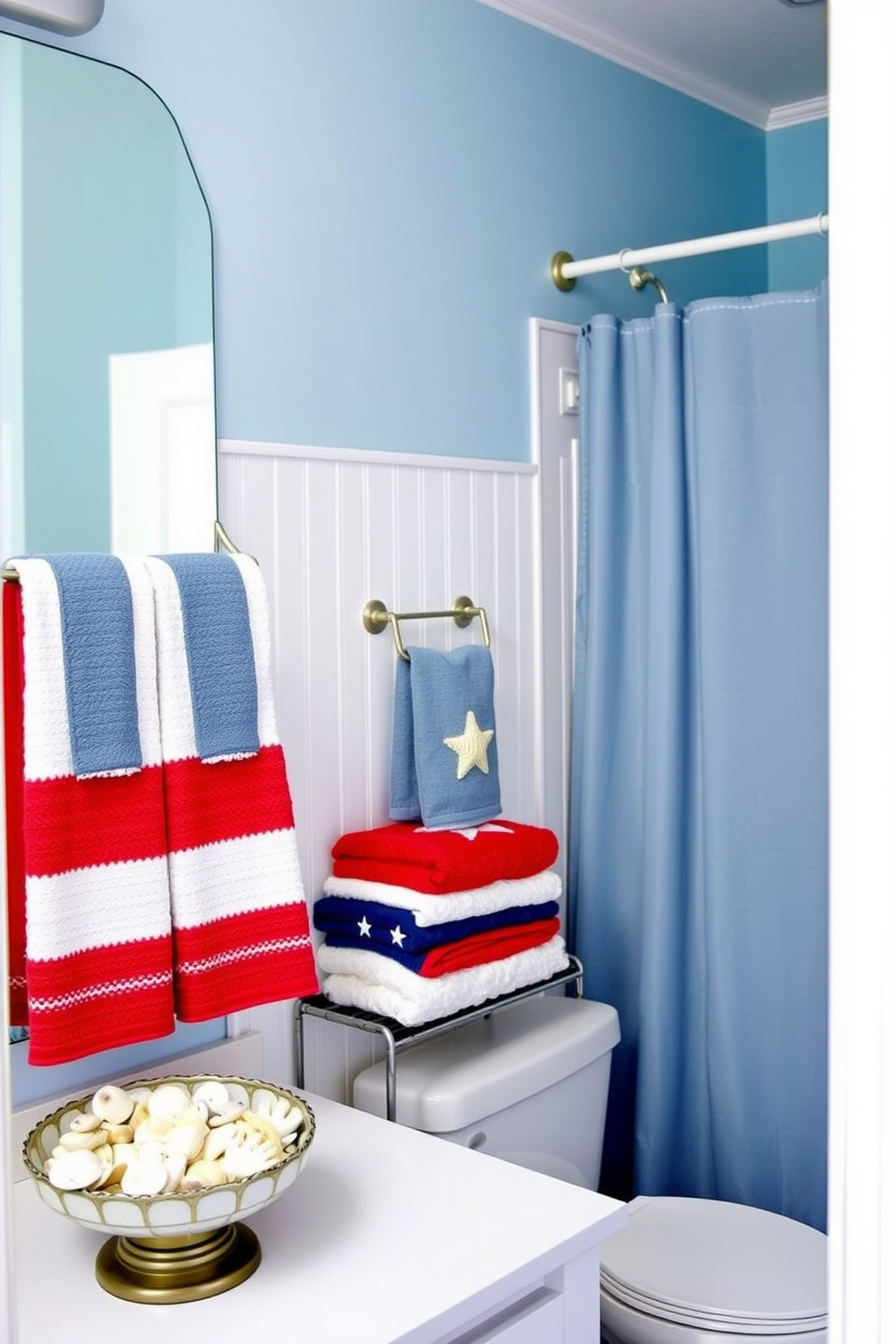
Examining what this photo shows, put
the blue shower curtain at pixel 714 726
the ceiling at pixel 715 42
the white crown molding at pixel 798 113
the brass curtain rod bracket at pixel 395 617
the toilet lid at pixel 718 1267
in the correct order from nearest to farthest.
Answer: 1. the toilet lid at pixel 718 1267
2. the brass curtain rod bracket at pixel 395 617
3. the blue shower curtain at pixel 714 726
4. the ceiling at pixel 715 42
5. the white crown molding at pixel 798 113

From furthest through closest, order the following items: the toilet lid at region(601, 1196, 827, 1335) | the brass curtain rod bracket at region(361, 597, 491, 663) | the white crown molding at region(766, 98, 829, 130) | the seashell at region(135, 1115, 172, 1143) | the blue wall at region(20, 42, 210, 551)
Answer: the white crown molding at region(766, 98, 829, 130) < the brass curtain rod bracket at region(361, 597, 491, 663) < the toilet lid at region(601, 1196, 827, 1335) < the blue wall at region(20, 42, 210, 551) < the seashell at region(135, 1115, 172, 1143)

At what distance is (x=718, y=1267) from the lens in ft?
5.78

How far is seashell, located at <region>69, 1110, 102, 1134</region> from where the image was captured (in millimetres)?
1266

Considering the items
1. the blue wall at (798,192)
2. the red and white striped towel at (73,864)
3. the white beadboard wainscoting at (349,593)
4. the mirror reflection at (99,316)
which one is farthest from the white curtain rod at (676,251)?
the red and white striped towel at (73,864)

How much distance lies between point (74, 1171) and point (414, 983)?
623 mm

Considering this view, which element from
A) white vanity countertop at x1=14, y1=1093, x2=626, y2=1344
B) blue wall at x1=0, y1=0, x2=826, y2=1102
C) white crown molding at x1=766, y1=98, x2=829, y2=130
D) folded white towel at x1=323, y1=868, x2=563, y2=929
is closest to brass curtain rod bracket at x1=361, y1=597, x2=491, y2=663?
blue wall at x1=0, y1=0, x2=826, y2=1102

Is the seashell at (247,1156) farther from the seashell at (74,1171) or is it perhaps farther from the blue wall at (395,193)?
the blue wall at (395,193)

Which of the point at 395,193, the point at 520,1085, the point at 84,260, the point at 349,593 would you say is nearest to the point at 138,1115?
the point at 520,1085

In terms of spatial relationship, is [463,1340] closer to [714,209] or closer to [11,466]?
[11,466]

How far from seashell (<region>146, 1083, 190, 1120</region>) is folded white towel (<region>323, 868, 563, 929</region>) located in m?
0.46

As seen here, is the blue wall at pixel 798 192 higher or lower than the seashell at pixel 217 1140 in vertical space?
higher

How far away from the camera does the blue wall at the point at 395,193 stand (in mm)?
1698

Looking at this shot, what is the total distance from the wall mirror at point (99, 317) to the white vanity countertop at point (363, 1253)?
336 mm

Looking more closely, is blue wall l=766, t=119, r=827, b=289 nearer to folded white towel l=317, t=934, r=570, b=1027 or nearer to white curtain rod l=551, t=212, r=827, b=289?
white curtain rod l=551, t=212, r=827, b=289
